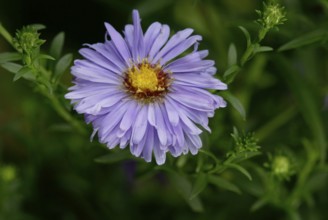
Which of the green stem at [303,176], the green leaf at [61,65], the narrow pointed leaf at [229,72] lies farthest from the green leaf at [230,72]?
the green stem at [303,176]

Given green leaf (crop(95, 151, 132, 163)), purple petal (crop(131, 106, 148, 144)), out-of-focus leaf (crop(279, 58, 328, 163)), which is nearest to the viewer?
purple petal (crop(131, 106, 148, 144))

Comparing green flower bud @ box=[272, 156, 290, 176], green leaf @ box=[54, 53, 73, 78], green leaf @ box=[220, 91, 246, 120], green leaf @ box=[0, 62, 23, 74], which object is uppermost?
green leaf @ box=[0, 62, 23, 74]

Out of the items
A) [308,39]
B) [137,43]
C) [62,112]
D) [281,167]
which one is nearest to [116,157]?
[62,112]

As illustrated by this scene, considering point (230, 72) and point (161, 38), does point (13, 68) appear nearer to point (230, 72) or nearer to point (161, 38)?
point (161, 38)

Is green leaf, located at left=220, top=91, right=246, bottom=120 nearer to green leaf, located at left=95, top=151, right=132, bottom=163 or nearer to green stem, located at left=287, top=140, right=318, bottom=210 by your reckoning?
green leaf, located at left=95, top=151, right=132, bottom=163

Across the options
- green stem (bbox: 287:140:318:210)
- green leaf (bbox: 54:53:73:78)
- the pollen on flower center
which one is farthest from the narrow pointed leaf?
green stem (bbox: 287:140:318:210)

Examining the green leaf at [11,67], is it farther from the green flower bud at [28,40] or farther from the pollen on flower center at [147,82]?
the pollen on flower center at [147,82]

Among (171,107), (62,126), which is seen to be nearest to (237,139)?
(171,107)
